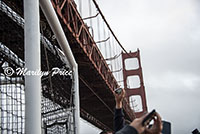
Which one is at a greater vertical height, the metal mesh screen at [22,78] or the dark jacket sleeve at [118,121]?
the metal mesh screen at [22,78]

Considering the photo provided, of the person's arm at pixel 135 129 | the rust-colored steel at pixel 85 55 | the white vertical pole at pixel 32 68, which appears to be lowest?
the person's arm at pixel 135 129

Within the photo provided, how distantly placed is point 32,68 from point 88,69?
9550 mm

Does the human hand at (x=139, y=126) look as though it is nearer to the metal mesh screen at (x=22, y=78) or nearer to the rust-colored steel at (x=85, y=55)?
the metal mesh screen at (x=22, y=78)

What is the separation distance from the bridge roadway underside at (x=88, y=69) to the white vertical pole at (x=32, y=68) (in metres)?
1.17

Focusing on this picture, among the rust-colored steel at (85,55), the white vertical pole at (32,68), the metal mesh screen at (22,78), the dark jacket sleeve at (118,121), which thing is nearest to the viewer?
the dark jacket sleeve at (118,121)

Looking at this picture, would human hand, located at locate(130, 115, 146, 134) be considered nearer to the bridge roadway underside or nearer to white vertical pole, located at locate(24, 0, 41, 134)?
white vertical pole, located at locate(24, 0, 41, 134)

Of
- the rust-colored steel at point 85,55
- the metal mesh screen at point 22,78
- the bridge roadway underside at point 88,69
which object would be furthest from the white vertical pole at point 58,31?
the rust-colored steel at point 85,55

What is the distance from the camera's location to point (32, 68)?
2.58m

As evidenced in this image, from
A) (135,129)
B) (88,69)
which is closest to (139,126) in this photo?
(135,129)

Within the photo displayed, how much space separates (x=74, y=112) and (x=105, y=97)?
12.8 meters

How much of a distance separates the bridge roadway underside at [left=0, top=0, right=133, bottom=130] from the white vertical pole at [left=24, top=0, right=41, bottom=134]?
3.83 feet

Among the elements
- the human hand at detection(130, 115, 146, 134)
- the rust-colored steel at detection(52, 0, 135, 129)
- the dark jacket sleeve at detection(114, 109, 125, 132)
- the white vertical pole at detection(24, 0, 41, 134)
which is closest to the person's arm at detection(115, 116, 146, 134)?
the human hand at detection(130, 115, 146, 134)

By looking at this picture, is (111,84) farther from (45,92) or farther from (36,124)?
(36,124)

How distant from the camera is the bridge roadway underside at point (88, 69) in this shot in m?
6.60
